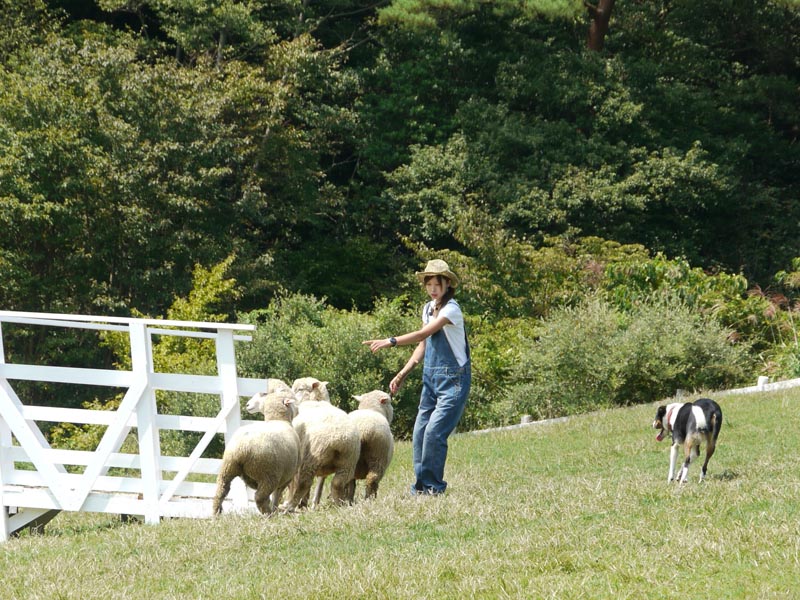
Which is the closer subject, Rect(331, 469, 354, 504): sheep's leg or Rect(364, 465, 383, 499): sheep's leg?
Rect(331, 469, 354, 504): sheep's leg

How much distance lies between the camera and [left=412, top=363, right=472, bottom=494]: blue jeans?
379 inches

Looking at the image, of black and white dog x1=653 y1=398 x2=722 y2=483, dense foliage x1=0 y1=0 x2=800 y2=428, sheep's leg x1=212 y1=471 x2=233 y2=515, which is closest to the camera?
sheep's leg x1=212 y1=471 x2=233 y2=515

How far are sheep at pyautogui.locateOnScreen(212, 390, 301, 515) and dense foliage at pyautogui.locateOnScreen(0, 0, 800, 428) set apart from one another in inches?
619

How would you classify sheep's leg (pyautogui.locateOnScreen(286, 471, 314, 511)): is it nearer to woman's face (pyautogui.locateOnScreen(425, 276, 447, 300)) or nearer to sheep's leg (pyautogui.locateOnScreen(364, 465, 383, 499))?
sheep's leg (pyautogui.locateOnScreen(364, 465, 383, 499))

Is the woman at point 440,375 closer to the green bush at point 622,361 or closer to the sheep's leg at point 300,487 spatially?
the sheep's leg at point 300,487

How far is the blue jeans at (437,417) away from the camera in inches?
379

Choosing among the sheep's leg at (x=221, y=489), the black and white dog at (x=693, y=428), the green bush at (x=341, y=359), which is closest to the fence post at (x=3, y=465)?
the sheep's leg at (x=221, y=489)

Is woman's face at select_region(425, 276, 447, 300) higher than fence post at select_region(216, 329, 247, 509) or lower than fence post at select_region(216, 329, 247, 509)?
higher

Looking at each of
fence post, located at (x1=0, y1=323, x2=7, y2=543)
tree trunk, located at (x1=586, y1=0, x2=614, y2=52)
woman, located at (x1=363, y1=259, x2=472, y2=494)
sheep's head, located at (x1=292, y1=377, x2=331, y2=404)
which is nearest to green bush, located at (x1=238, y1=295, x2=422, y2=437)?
sheep's head, located at (x1=292, y1=377, x2=331, y2=404)

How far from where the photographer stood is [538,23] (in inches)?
1487

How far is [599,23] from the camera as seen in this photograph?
1471 inches

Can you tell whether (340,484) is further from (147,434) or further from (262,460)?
(147,434)

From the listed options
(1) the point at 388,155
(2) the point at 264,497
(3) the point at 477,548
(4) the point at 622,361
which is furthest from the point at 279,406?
(1) the point at 388,155

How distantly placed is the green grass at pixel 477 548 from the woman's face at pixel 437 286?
171 centimetres
